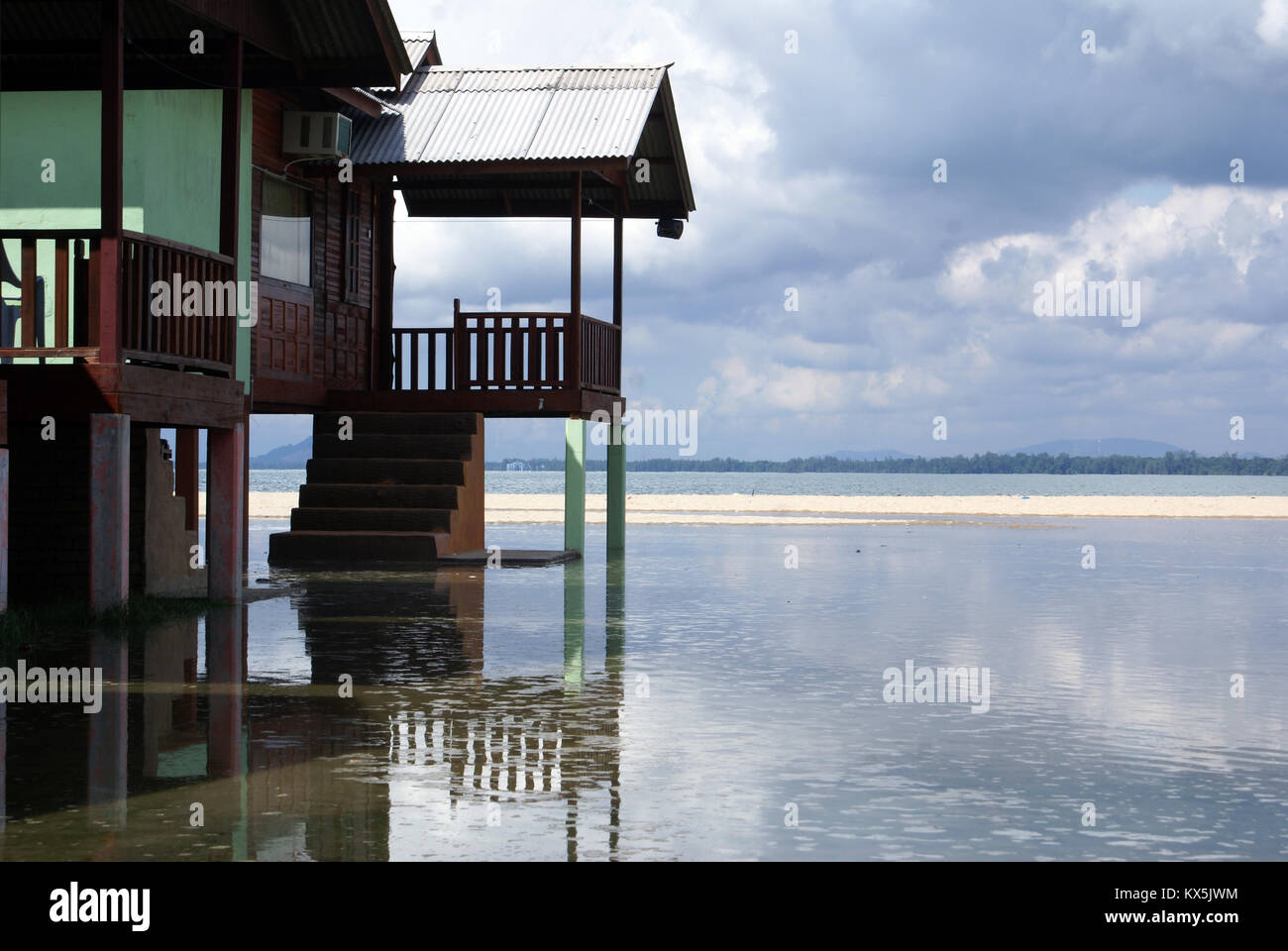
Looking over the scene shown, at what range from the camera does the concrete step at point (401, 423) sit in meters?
22.6

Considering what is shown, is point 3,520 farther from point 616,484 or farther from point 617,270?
point 616,484

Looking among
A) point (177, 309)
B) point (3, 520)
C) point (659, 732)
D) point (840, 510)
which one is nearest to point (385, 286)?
point (177, 309)

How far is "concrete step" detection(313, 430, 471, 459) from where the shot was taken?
22.4 metres

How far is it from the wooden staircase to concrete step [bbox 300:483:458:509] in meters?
0.01

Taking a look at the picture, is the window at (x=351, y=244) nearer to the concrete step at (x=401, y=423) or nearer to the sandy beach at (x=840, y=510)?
the concrete step at (x=401, y=423)

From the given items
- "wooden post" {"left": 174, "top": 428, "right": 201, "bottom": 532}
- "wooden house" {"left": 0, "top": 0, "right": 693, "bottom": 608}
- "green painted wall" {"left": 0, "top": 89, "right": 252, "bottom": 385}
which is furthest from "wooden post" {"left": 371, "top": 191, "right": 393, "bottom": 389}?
"green painted wall" {"left": 0, "top": 89, "right": 252, "bottom": 385}

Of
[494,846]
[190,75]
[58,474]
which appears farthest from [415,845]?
[190,75]

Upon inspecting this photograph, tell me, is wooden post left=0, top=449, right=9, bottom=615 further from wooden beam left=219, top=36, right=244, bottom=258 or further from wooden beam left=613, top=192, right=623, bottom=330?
wooden beam left=613, top=192, right=623, bottom=330

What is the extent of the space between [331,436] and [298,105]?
4290mm

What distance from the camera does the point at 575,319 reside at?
74.8 ft

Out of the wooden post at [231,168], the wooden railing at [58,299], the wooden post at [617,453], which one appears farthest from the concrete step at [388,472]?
the wooden railing at [58,299]

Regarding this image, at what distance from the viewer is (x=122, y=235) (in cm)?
1324

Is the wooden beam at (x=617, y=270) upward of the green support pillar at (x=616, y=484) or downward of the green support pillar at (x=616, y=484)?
upward

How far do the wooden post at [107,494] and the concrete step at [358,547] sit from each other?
27.3ft
